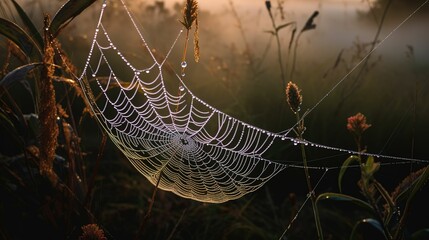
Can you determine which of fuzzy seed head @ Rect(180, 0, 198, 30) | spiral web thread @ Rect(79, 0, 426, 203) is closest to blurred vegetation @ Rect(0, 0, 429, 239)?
spiral web thread @ Rect(79, 0, 426, 203)

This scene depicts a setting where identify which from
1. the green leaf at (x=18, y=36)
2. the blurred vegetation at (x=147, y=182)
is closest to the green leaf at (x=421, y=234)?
the blurred vegetation at (x=147, y=182)

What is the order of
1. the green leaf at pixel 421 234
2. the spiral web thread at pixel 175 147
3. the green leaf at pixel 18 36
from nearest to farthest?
the green leaf at pixel 421 234 → the green leaf at pixel 18 36 → the spiral web thread at pixel 175 147

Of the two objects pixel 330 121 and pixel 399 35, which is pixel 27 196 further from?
pixel 399 35

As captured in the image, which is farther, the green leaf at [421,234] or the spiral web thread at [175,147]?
the spiral web thread at [175,147]

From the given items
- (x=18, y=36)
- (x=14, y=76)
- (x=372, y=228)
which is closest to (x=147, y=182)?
(x=18, y=36)

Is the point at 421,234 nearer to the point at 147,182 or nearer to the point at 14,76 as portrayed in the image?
the point at 14,76

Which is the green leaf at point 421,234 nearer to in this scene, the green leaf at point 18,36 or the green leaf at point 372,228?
the green leaf at point 372,228

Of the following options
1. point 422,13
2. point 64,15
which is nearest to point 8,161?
point 64,15

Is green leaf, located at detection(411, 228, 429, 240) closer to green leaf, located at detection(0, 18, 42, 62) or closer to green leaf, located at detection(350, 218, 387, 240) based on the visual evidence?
green leaf, located at detection(350, 218, 387, 240)
